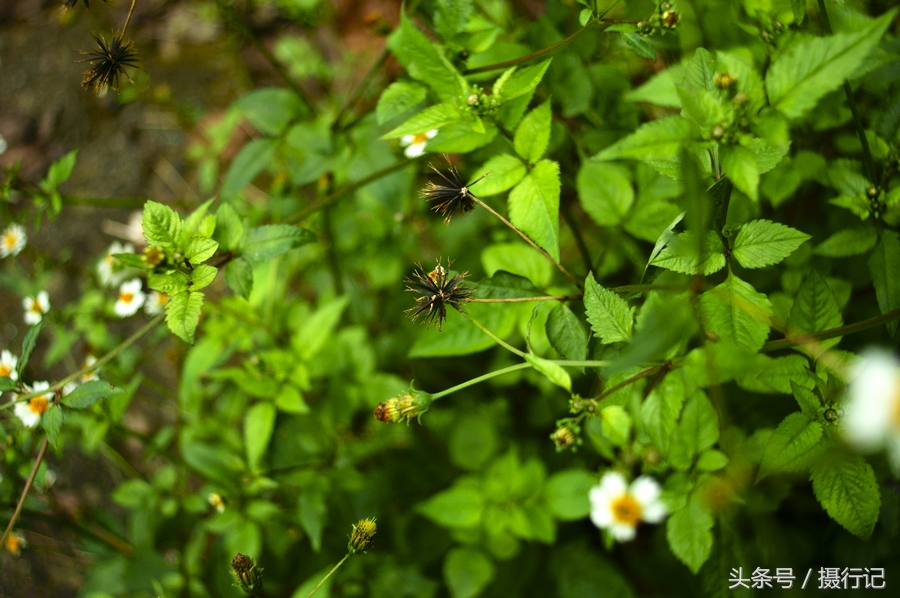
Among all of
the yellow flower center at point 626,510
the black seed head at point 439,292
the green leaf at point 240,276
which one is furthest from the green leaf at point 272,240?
the yellow flower center at point 626,510

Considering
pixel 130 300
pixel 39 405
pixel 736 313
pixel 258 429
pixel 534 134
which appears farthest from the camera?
pixel 130 300

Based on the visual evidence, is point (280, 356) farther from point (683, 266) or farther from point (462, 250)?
point (683, 266)

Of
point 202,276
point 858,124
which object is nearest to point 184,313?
point 202,276

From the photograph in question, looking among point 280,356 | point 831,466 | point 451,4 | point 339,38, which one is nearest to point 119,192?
point 339,38

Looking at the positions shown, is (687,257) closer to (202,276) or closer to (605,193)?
(605,193)

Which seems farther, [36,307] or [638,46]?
[36,307]

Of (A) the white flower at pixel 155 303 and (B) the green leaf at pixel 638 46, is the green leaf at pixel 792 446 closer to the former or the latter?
(B) the green leaf at pixel 638 46

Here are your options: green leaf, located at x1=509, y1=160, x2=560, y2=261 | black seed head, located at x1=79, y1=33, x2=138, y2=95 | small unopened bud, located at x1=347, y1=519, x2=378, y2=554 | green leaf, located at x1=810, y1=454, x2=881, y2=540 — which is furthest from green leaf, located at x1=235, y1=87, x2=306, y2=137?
green leaf, located at x1=810, y1=454, x2=881, y2=540

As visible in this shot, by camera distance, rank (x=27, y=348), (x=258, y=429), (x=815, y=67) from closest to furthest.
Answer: (x=815, y=67), (x=27, y=348), (x=258, y=429)
